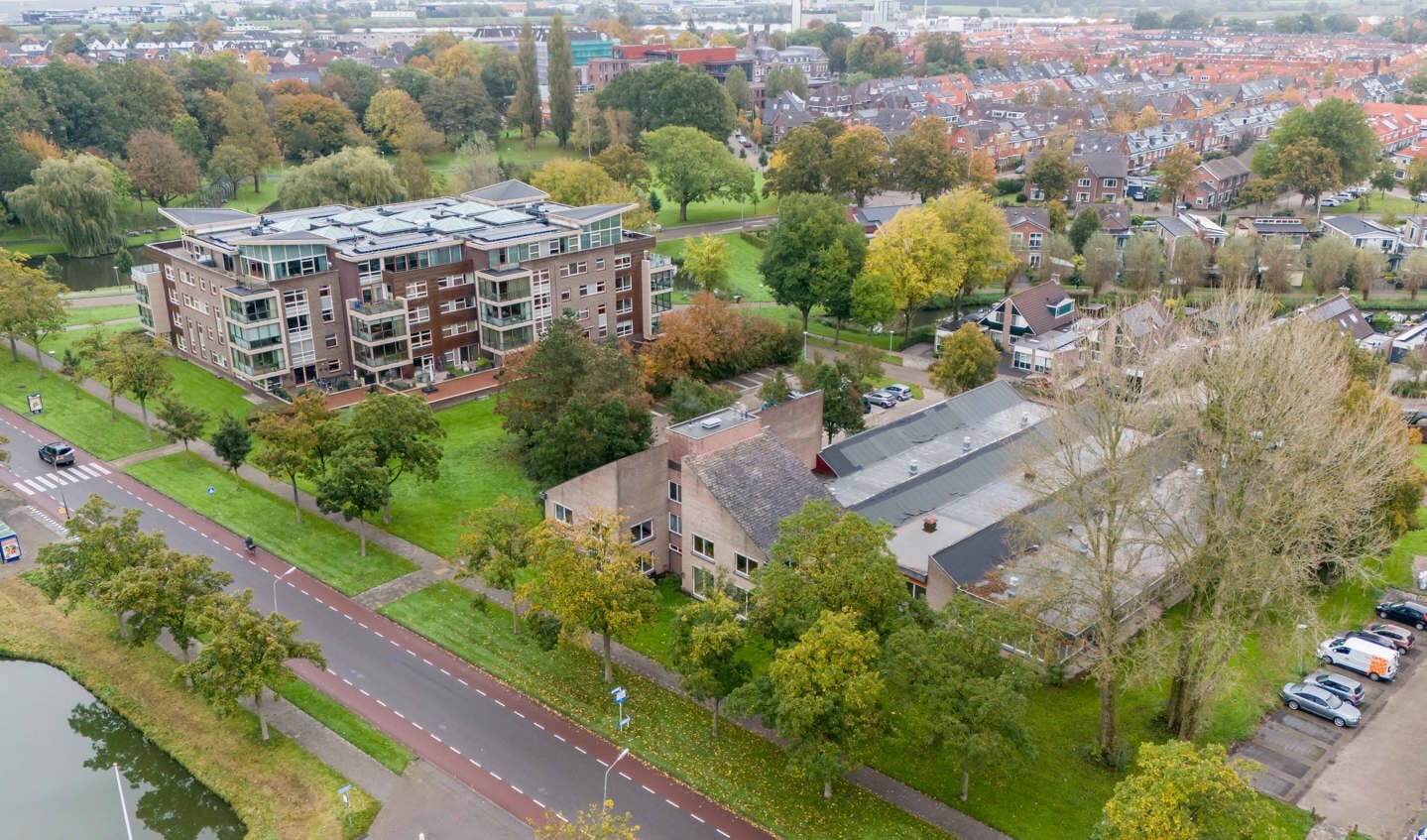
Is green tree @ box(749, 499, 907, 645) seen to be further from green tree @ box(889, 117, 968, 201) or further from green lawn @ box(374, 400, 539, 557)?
green tree @ box(889, 117, 968, 201)

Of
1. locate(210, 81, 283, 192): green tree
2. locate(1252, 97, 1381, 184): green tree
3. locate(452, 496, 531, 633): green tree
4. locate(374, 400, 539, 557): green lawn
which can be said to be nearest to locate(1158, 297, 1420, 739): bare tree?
locate(452, 496, 531, 633): green tree

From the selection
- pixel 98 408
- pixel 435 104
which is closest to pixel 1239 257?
pixel 98 408

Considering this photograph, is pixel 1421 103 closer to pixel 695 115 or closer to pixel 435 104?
pixel 695 115

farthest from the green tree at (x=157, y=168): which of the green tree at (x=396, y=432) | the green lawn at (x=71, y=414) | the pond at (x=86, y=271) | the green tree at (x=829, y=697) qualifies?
the green tree at (x=829, y=697)

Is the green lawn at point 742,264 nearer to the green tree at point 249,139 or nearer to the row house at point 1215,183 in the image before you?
the green tree at point 249,139

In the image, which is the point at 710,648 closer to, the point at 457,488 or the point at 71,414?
the point at 457,488

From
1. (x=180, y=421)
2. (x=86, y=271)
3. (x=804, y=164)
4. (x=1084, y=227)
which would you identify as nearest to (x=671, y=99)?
(x=804, y=164)
